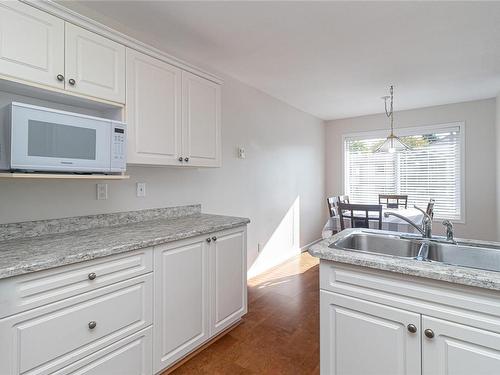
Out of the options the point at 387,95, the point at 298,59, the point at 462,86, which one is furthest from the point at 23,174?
the point at 462,86

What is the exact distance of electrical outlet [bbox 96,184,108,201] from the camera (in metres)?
2.02

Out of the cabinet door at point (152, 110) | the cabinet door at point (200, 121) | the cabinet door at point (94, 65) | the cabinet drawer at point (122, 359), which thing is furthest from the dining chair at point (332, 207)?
the cabinet door at point (94, 65)

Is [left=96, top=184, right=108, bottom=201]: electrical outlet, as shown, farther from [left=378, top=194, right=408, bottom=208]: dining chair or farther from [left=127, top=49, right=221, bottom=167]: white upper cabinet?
[left=378, top=194, right=408, bottom=208]: dining chair

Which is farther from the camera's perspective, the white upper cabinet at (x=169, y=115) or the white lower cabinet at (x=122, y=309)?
the white upper cabinet at (x=169, y=115)

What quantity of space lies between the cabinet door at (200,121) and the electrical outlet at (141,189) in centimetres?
43

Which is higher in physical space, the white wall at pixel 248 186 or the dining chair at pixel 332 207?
the white wall at pixel 248 186

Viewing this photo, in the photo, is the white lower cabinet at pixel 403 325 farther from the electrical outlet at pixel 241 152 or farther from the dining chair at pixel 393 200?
the dining chair at pixel 393 200

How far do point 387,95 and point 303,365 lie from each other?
3.58 meters

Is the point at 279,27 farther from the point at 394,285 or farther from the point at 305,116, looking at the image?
the point at 305,116

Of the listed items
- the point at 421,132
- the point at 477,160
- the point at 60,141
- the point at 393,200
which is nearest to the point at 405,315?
the point at 60,141

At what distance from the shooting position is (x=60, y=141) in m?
1.52

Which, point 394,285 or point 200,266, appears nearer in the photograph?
point 394,285

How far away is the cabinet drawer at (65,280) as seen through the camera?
3.83ft

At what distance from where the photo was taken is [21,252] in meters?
1.34
